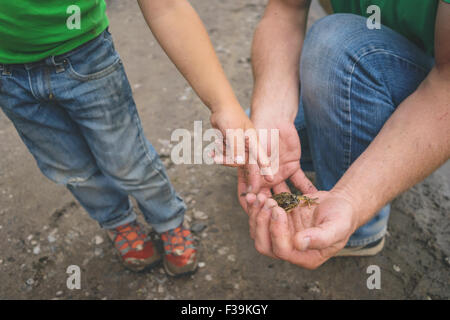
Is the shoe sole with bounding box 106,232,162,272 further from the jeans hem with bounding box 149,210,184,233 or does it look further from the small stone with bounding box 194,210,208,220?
the small stone with bounding box 194,210,208,220

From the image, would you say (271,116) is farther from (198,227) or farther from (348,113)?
(198,227)

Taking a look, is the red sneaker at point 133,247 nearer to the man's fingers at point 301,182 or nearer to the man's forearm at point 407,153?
the man's fingers at point 301,182

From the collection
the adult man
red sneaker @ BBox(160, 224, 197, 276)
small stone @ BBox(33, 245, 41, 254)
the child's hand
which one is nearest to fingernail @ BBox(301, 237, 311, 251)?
the adult man

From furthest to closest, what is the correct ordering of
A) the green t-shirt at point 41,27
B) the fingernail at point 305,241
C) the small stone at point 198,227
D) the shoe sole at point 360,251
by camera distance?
the small stone at point 198,227, the shoe sole at point 360,251, the green t-shirt at point 41,27, the fingernail at point 305,241

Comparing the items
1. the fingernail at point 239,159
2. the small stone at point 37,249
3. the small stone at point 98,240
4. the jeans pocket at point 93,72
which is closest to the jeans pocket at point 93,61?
the jeans pocket at point 93,72

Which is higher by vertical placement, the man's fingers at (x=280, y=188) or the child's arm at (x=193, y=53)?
the child's arm at (x=193, y=53)

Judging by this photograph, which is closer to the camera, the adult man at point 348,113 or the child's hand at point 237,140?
the adult man at point 348,113

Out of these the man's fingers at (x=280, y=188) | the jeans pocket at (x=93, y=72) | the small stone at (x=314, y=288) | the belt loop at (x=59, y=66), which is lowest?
the small stone at (x=314, y=288)
